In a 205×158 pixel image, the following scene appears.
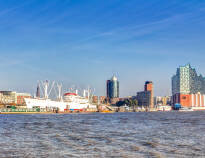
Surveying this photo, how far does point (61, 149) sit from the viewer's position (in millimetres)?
27469

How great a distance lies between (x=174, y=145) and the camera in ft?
99.1

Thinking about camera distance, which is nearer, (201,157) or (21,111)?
(201,157)

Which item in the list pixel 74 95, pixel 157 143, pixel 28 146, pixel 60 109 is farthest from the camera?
pixel 74 95

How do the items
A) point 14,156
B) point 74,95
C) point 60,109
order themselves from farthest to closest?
point 74,95, point 60,109, point 14,156

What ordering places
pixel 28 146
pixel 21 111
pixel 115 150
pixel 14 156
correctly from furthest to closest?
pixel 21 111
pixel 28 146
pixel 115 150
pixel 14 156

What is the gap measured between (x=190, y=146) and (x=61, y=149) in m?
11.5

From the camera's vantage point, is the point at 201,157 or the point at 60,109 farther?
the point at 60,109

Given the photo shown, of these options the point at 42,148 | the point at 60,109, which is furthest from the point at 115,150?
the point at 60,109

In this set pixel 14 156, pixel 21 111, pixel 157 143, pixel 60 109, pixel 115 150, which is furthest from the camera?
pixel 60 109

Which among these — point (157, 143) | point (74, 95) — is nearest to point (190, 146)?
point (157, 143)

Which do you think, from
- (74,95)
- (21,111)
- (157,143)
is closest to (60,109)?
(74,95)

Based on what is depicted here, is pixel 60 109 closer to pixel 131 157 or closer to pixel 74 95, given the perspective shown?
pixel 74 95

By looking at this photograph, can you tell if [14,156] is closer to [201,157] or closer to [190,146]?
[201,157]

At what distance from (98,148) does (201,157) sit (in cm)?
Result: 867
